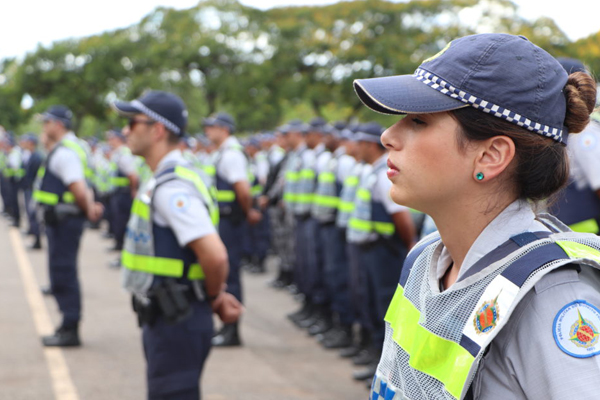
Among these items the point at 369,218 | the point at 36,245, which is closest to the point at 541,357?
the point at 369,218

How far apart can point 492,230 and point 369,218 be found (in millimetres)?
4726

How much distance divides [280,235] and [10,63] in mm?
37502

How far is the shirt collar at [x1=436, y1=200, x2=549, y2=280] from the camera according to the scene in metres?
1.48

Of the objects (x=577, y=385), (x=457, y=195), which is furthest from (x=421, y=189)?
(x=577, y=385)

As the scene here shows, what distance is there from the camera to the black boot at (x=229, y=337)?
7.33 m

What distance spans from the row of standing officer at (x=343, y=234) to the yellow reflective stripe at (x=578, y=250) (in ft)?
14.4

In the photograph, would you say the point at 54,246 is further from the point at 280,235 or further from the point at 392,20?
the point at 392,20

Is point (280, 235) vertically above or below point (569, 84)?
below

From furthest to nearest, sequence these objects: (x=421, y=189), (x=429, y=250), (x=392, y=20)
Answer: (x=392, y=20), (x=429, y=250), (x=421, y=189)

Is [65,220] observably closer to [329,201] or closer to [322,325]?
[329,201]

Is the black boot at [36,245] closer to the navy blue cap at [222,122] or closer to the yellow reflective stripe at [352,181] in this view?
the navy blue cap at [222,122]

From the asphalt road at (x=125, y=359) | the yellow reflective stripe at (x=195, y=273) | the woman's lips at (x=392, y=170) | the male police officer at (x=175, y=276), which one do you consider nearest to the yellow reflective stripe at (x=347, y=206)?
the asphalt road at (x=125, y=359)

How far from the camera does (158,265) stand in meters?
3.71

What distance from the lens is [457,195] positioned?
4.99ft
